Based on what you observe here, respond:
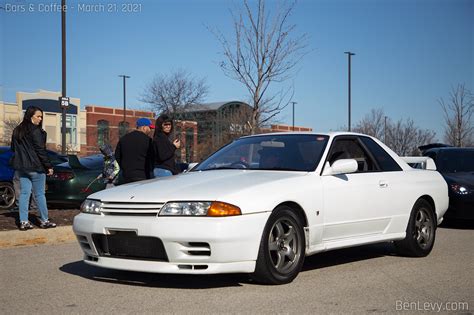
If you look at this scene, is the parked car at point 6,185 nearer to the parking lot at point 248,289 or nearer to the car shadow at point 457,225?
the parking lot at point 248,289

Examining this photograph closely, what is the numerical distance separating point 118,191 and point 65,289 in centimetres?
97

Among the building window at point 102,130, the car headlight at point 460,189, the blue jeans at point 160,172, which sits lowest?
the car headlight at point 460,189

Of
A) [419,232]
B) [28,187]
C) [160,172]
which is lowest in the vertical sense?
[419,232]

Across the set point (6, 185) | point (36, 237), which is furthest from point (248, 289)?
point (6, 185)

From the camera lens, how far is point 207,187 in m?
5.17

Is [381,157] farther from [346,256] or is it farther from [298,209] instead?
[298,209]

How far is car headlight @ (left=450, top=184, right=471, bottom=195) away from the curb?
20.5ft

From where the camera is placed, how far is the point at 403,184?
6.90 metres

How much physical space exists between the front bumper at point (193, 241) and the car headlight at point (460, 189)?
6055 millimetres

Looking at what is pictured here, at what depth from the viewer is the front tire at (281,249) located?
5043 millimetres

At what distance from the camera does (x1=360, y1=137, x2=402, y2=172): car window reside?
693 centimetres

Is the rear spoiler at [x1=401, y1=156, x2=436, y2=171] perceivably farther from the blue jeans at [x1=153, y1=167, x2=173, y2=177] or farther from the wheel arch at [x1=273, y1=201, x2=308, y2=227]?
the wheel arch at [x1=273, y1=201, x2=308, y2=227]

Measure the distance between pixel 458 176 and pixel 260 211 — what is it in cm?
653

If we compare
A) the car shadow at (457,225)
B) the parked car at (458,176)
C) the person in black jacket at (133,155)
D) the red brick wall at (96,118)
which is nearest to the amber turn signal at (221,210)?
the person in black jacket at (133,155)
